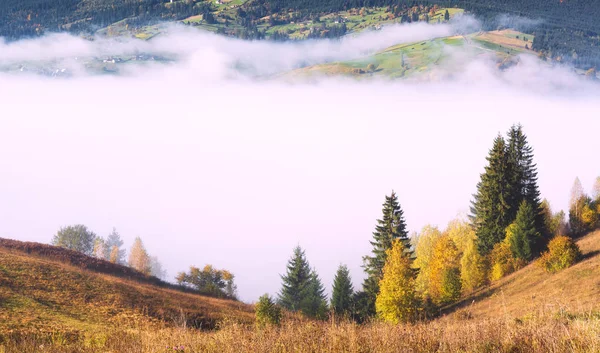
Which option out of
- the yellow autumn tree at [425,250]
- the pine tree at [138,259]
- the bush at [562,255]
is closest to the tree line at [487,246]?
the bush at [562,255]

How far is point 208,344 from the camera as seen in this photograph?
430 inches

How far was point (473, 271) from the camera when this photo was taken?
65.2 metres

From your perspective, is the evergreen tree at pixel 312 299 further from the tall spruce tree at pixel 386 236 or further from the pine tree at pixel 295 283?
the tall spruce tree at pixel 386 236

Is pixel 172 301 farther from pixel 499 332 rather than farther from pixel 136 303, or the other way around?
pixel 499 332

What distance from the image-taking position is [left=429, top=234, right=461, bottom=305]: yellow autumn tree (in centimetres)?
6169

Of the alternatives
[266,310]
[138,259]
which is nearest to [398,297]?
[266,310]

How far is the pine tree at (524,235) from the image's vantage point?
61688 mm

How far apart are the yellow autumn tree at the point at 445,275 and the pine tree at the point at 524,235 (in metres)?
7.52

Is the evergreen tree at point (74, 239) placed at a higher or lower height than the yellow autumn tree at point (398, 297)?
lower

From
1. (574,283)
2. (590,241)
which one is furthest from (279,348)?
(590,241)

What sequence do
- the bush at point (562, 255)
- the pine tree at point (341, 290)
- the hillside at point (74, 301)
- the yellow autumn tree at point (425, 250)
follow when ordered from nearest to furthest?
the hillside at point (74, 301), the bush at point (562, 255), the pine tree at point (341, 290), the yellow autumn tree at point (425, 250)

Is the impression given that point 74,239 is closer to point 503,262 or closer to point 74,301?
point 74,301

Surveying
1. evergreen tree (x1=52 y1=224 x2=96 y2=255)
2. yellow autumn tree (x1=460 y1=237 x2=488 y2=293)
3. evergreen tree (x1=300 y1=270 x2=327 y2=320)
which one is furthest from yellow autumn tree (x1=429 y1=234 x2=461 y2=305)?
evergreen tree (x1=52 y1=224 x2=96 y2=255)

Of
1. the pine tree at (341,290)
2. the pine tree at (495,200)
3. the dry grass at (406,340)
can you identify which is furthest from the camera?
the pine tree at (341,290)
